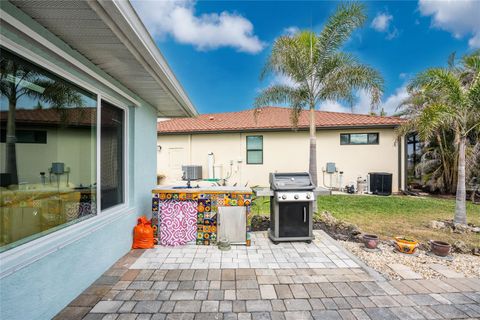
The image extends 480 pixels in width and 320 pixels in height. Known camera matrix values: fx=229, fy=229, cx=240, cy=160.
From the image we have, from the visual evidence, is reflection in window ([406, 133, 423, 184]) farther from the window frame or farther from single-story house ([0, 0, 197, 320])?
the window frame

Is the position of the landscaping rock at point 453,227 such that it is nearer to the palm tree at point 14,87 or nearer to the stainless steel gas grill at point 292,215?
the stainless steel gas grill at point 292,215

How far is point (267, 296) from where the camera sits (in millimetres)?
2588

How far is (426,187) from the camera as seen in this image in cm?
1098

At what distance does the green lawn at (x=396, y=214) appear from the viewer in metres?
4.96

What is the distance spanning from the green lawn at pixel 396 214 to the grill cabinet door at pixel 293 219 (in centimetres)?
192

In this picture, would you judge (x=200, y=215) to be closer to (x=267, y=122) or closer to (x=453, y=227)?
(x=453, y=227)

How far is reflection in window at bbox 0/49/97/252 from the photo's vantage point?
2005 mm

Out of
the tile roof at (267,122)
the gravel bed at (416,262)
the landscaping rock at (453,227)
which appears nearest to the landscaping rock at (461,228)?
the landscaping rock at (453,227)

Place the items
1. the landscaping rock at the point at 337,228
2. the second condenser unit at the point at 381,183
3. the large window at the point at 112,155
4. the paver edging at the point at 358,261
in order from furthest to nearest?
the second condenser unit at the point at 381,183, the landscaping rock at the point at 337,228, the large window at the point at 112,155, the paver edging at the point at 358,261

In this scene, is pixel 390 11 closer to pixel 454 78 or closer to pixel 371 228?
pixel 454 78

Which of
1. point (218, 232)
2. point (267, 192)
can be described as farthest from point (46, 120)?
point (267, 192)

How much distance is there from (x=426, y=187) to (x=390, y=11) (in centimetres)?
802

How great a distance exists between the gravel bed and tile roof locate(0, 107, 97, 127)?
4498 mm

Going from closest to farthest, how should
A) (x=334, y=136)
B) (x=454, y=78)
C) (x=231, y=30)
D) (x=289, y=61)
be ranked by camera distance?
(x=454, y=78), (x=289, y=61), (x=231, y=30), (x=334, y=136)
